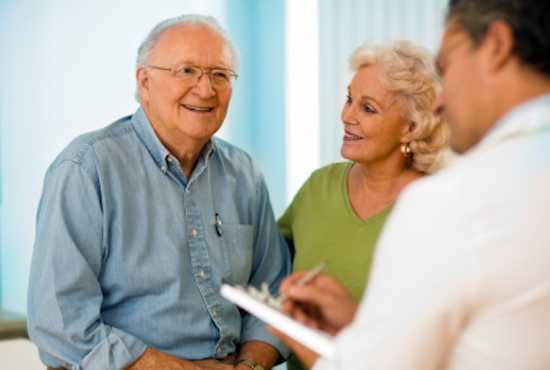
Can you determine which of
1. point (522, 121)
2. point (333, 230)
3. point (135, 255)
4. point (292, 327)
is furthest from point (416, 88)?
point (292, 327)

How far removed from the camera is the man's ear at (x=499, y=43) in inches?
29.0

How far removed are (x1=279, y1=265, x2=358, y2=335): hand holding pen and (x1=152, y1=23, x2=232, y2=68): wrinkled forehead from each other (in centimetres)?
94

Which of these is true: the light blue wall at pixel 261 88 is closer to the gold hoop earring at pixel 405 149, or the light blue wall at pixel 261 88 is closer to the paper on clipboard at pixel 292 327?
the gold hoop earring at pixel 405 149

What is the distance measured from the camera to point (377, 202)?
188cm

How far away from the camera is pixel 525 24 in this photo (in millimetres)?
726

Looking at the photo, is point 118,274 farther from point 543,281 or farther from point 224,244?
point 543,281

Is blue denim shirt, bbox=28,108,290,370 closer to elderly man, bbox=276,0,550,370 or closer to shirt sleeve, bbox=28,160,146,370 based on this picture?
shirt sleeve, bbox=28,160,146,370

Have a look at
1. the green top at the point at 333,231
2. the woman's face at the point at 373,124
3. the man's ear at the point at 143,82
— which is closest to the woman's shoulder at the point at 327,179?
the green top at the point at 333,231

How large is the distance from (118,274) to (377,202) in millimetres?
881

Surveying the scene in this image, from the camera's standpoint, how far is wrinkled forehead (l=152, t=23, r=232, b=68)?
171 cm

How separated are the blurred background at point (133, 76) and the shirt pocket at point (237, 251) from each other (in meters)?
1.47

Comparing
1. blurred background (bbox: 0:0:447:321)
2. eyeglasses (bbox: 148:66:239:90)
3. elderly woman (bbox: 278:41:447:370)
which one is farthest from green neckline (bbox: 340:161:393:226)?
blurred background (bbox: 0:0:447:321)

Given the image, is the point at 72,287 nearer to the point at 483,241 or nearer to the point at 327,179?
the point at 327,179

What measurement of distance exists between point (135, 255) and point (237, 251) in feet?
1.18
